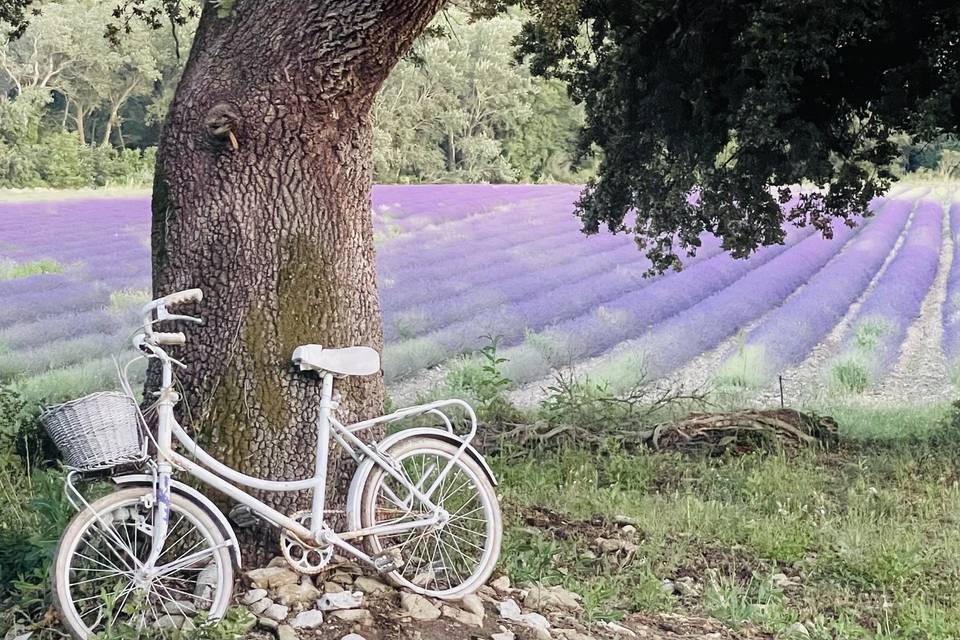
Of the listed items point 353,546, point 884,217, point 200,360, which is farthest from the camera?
point 884,217

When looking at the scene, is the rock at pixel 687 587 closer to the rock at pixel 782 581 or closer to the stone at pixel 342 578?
the rock at pixel 782 581

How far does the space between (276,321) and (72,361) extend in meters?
5.56

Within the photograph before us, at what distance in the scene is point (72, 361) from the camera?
8.75m

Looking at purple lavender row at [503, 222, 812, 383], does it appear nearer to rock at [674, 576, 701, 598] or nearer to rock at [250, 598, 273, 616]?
rock at [674, 576, 701, 598]

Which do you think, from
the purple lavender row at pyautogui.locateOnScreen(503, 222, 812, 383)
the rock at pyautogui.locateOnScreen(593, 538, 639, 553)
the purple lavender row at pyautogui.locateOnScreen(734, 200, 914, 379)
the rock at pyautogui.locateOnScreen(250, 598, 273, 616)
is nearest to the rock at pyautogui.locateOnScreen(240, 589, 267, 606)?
the rock at pyautogui.locateOnScreen(250, 598, 273, 616)

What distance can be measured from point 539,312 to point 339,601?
7.51m

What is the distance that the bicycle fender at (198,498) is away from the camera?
124 inches

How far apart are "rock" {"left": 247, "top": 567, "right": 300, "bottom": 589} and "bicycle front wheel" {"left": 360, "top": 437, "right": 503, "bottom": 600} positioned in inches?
11.8

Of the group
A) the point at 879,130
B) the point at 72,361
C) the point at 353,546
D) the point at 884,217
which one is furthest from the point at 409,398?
the point at 884,217

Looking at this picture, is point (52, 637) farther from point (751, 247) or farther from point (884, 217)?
point (884, 217)

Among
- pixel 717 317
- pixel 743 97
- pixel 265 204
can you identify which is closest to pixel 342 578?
pixel 265 204

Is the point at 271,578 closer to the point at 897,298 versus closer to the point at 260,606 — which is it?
the point at 260,606

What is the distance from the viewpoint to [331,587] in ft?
11.8

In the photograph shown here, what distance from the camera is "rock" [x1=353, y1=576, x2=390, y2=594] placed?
3.64 m
